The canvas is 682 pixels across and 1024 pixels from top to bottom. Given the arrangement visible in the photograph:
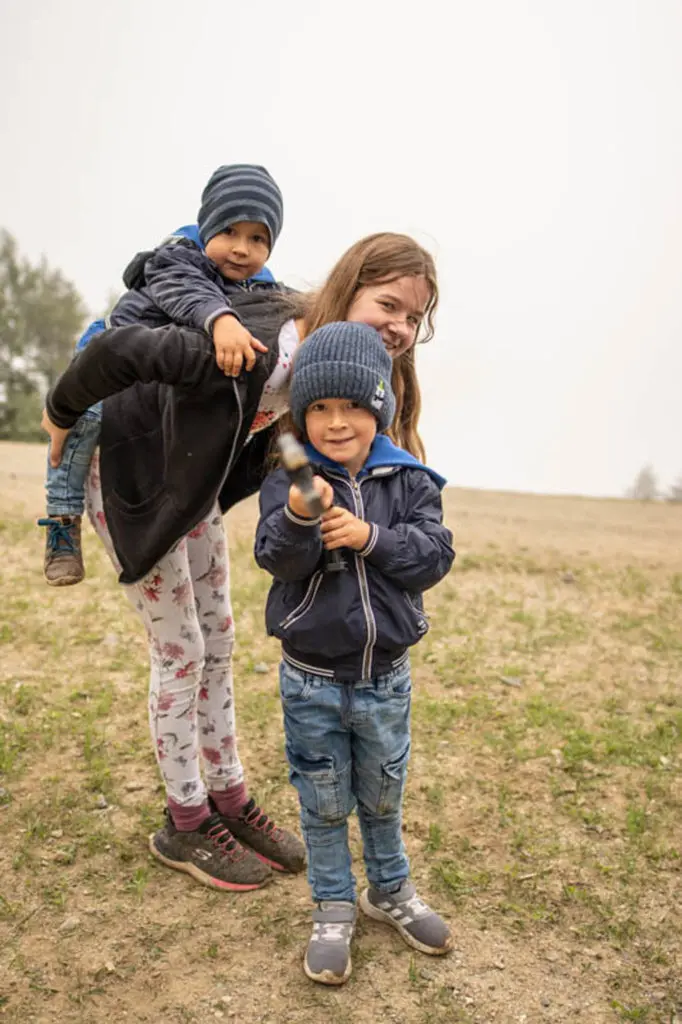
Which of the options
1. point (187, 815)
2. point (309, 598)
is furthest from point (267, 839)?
point (309, 598)

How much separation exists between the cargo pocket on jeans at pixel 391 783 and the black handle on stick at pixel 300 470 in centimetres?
89

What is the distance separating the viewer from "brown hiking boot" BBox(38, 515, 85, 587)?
2855 millimetres

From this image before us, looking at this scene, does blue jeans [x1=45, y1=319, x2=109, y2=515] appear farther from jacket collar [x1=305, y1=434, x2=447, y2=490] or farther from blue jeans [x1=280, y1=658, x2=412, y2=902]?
blue jeans [x1=280, y1=658, x2=412, y2=902]

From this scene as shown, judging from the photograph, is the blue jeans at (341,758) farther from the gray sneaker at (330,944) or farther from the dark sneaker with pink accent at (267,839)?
the dark sneaker with pink accent at (267,839)

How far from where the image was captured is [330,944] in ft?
8.95

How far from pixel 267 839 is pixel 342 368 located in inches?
75.8

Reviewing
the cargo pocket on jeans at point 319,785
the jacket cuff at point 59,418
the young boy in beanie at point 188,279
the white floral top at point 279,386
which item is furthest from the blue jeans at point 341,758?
the jacket cuff at point 59,418

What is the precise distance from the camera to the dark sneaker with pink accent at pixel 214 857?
3.15 meters

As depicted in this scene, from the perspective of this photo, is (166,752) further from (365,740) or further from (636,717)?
(636,717)

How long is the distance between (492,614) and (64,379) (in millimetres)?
4442

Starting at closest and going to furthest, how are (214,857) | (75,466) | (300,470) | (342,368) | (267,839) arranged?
(300,470) < (342,368) < (75,466) < (214,857) < (267,839)

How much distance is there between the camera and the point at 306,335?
274cm

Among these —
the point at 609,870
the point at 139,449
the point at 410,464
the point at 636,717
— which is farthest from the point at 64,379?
the point at 636,717

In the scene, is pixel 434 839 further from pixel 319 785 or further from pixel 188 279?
pixel 188 279
